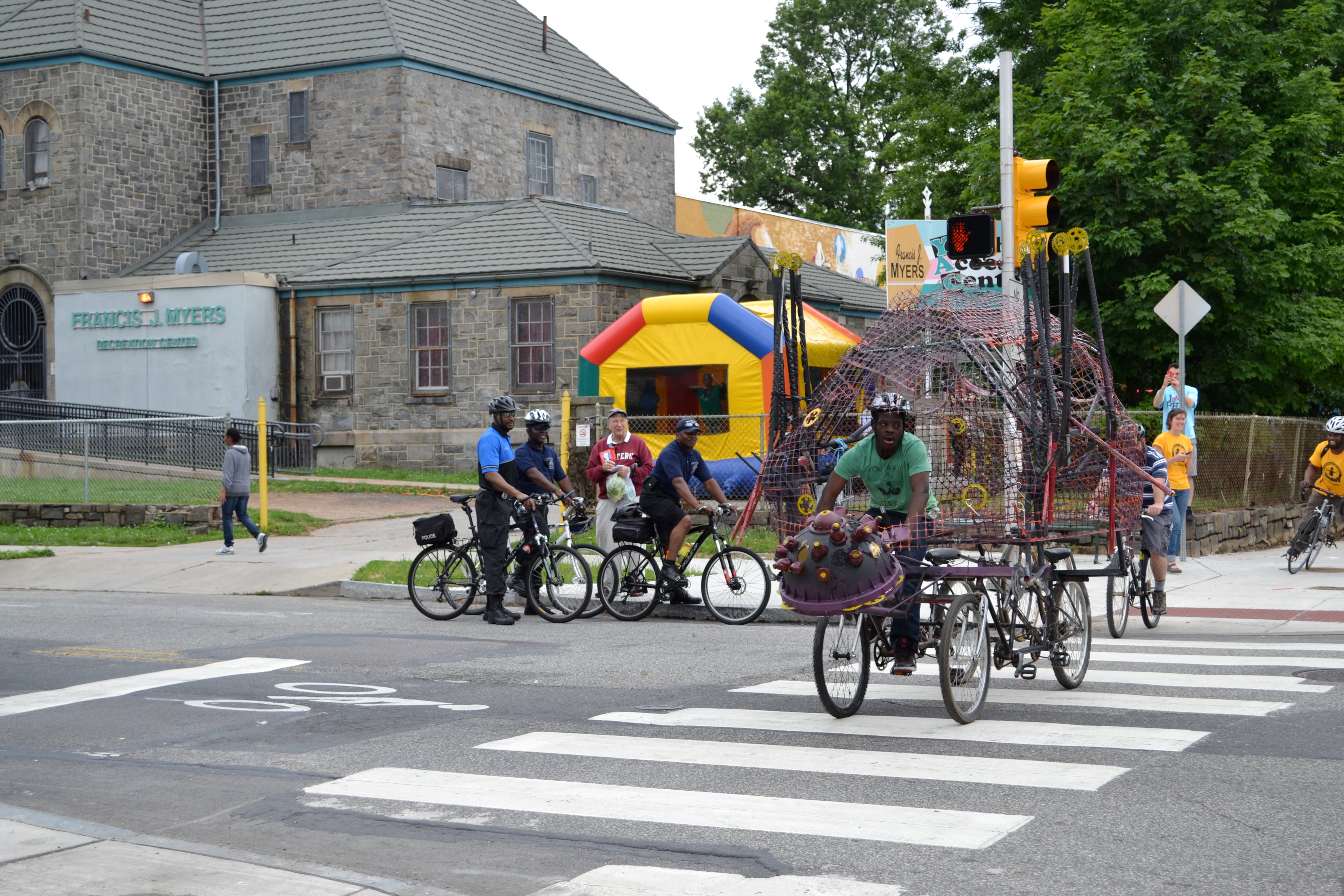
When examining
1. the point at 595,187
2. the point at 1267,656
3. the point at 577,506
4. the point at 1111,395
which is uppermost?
the point at 595,187

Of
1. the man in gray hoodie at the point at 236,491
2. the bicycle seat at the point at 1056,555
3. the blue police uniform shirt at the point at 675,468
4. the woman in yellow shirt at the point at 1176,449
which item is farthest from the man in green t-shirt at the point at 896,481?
the man in gray hoodie at the point at 236,491

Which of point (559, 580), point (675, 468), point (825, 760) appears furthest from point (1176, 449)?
point (825, 760)

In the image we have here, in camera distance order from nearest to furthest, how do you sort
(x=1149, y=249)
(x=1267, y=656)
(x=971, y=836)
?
(x=971, y=836), (x=1267, y=656), (x=1149, y=249)

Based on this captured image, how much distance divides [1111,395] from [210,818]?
21.2ft

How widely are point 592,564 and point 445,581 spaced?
1.48 metres

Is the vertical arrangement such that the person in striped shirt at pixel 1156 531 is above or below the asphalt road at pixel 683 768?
above

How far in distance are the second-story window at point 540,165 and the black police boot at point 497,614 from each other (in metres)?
25.4

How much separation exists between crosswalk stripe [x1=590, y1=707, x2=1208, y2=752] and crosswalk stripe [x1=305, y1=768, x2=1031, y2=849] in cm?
160

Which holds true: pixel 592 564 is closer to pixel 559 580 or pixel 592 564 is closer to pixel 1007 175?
pixel 559 580

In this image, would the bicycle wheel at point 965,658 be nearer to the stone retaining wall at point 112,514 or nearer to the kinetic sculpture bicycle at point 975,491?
the kinetic sculpture bicycle at point 975,491

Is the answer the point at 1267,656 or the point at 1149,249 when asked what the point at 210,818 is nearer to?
the point at 1267,656

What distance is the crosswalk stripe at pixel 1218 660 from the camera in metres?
10.9

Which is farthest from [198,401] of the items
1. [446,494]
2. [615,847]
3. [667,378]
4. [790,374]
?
[615,847]

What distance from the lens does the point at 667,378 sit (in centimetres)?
2453
